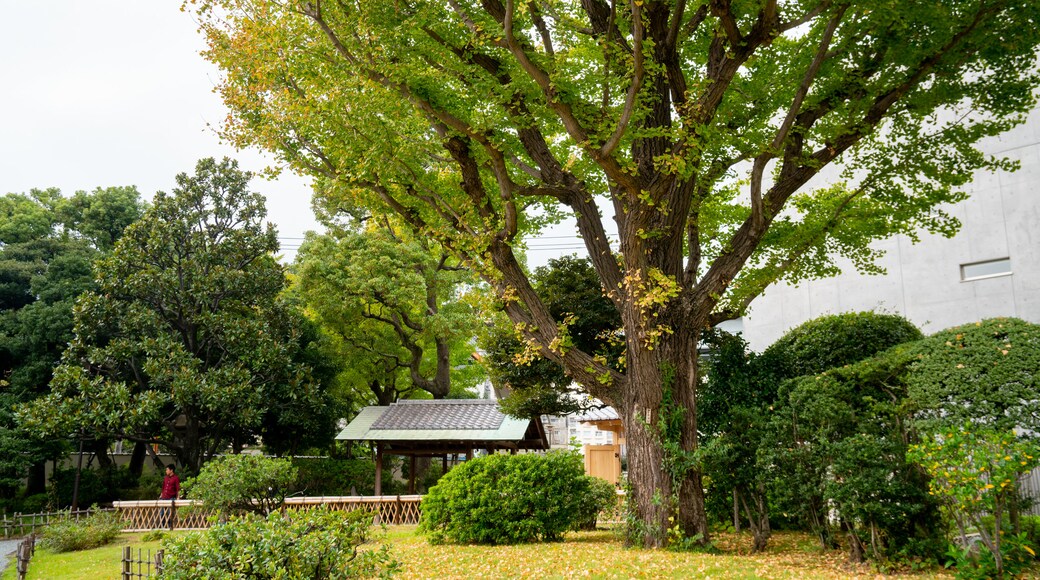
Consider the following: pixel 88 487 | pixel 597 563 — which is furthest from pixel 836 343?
pixel 88 487

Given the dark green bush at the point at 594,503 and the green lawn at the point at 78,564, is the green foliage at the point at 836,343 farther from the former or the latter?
the green lawn at the point at 78,564

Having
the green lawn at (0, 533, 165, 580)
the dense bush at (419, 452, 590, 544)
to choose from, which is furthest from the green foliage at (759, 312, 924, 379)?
the green lawn at (0, 533, 165, 580)

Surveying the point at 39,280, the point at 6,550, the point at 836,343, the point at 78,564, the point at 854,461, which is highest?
the point at 39,280

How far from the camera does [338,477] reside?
2142 cm

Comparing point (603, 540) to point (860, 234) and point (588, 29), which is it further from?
point (588, 29)

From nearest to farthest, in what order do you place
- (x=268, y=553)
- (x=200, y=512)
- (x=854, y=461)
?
(x=268, y=553) → (x=854, y=461) → (x=200, y=512)

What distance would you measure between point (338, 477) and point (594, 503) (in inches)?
456

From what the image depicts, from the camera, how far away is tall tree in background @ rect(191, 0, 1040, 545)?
845 centimetres

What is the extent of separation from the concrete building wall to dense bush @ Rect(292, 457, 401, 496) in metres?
12.6

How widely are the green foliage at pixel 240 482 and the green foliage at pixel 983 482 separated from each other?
9.96m

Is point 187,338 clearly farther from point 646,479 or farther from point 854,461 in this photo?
point 854,461

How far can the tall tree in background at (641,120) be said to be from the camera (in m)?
8.45

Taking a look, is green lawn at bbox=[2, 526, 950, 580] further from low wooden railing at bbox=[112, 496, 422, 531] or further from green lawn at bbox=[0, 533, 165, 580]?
low wooden railing at bbox=[112, 496, 422, 531]

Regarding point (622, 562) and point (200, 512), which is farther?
point (200, 512)
